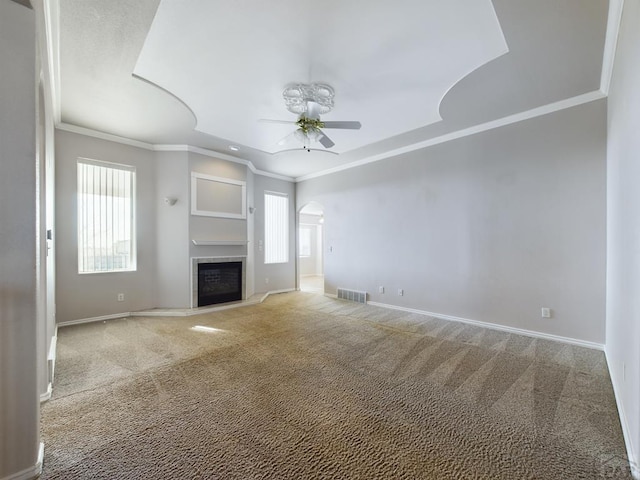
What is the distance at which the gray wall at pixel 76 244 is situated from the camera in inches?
161

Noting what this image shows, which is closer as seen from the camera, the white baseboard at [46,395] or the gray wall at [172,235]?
the white baseboard at [46,395]

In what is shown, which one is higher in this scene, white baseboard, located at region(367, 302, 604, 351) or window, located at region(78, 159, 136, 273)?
window, located at region(78, 159, 136, 273)

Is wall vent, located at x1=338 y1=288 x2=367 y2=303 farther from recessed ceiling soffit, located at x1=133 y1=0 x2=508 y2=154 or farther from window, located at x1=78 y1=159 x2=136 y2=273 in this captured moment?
window, located at x1=78 y1=159 x2=136 y2=273

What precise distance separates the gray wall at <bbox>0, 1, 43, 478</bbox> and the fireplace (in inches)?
144

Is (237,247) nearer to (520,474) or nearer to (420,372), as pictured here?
(420,372)

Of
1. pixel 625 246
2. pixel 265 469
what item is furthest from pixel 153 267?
pixel 625 246

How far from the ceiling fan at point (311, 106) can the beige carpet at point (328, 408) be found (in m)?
2.70

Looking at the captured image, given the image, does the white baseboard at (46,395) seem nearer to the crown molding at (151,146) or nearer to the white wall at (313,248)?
the crown molding at (151,146)

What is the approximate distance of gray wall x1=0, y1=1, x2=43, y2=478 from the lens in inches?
54.9

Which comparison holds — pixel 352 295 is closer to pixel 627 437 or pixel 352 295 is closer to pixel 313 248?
pixel 627 437

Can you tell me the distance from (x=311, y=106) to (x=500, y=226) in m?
3.16

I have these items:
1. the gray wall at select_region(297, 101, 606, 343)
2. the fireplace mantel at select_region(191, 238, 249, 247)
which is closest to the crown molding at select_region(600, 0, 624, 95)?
the gray wall at select_region(297, 101, 606, 343)

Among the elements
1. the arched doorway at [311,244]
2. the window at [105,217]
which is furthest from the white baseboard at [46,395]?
the arched doorway at [311,244]

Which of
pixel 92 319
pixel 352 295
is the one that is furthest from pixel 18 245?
pixel 352 295
